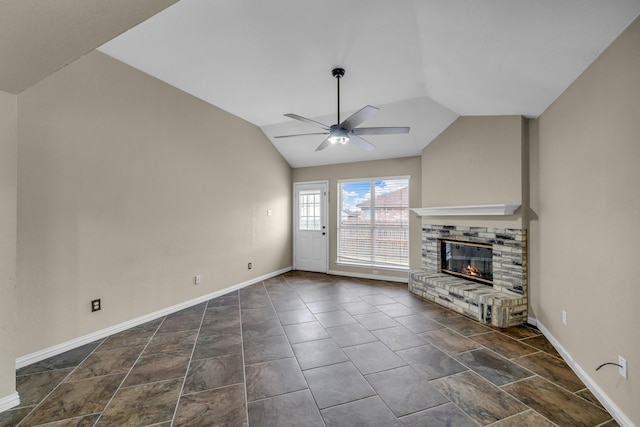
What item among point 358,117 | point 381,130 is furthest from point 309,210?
point 358,117

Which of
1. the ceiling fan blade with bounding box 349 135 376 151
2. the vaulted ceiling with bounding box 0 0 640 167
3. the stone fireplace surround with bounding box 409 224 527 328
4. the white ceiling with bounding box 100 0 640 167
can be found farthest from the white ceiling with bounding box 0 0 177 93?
the stone fireplace surround with bounding box 409 224 527 328

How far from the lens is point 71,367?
2.44 m

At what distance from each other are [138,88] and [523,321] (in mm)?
5333

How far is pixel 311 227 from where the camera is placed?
21.0 feet

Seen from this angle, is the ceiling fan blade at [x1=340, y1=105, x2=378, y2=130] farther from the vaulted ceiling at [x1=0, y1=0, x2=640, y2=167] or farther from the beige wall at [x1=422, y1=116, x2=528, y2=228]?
the beige wall at [x1=422, y1=116, x2=528, y2=228]

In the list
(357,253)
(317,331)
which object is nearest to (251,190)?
(357,253)

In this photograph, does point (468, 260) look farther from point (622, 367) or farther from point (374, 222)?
point (622, 367)

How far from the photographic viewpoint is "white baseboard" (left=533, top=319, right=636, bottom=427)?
1.79m

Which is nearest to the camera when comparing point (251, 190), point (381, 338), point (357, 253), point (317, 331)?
point (381, 338)

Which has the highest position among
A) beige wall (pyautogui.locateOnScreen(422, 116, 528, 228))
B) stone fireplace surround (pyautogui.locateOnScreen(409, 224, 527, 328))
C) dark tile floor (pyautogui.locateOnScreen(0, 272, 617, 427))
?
beige wall (pyautogui.locateOnScreen(422, 116, 528, 228))

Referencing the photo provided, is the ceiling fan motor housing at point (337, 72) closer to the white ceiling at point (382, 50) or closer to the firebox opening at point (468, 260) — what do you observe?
the white ceiling at point (382, 50)

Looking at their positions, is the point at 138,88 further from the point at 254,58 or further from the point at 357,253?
the point at 357,253

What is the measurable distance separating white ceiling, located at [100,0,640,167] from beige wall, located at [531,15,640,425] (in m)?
0.27

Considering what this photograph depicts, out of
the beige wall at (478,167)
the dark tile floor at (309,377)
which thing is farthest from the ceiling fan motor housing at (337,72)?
the dark tile floor at (309,377)
